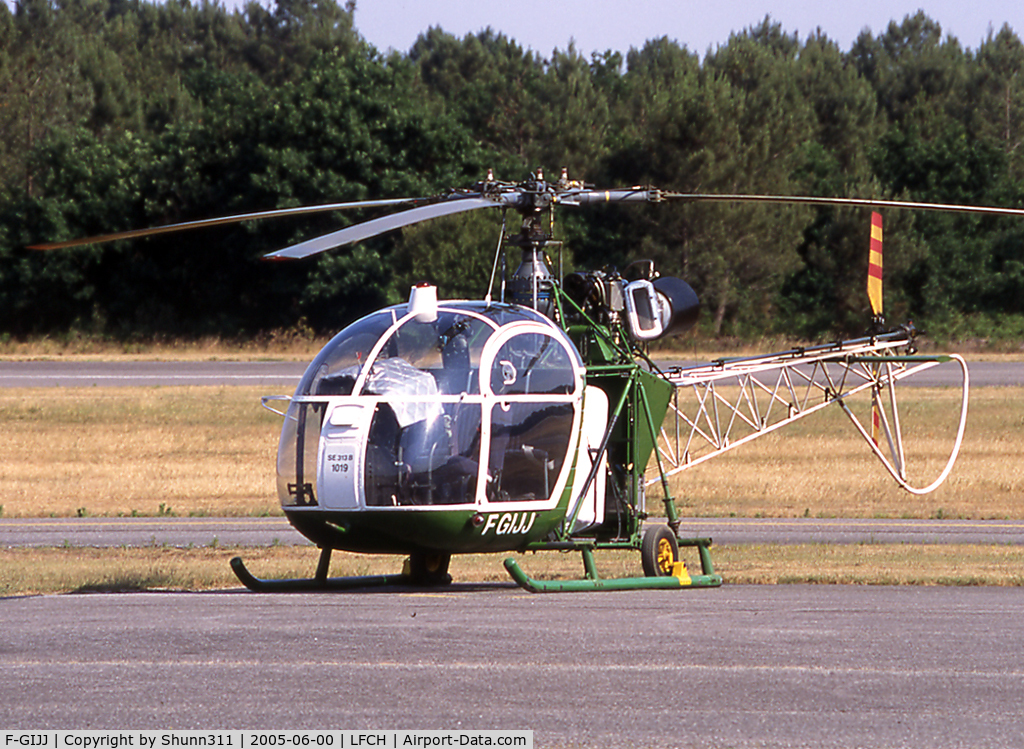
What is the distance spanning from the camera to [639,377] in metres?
11.0

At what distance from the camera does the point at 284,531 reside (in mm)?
17375

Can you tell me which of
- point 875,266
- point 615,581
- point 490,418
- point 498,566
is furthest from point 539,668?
point 875,266

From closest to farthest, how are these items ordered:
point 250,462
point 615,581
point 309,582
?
point 615,581
point 309,582
point 250,462

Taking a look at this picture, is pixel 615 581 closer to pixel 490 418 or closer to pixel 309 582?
pixel 490 418

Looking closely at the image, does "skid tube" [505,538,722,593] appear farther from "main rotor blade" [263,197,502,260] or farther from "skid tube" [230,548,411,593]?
"main rotor blade" [263,197,502,260]

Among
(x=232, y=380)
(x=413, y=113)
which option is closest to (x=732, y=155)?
(x=413, y=113)

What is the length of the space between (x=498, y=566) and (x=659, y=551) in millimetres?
3471

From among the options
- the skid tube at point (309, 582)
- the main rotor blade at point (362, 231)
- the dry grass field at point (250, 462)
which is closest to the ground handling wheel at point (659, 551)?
the skid tube at point (309, 582)

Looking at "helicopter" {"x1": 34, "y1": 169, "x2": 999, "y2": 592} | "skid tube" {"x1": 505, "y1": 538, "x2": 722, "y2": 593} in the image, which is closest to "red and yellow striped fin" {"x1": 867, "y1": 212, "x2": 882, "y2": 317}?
"helicopter" {"x1": 34, "y1": 169, "x2": 999, "y2": 592}

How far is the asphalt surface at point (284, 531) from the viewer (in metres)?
15.8

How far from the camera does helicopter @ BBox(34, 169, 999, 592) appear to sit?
8852mm

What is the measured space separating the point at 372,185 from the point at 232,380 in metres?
16.9

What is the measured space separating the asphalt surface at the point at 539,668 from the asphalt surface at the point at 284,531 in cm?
640

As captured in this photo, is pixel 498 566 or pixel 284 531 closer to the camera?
pixel 498 566
